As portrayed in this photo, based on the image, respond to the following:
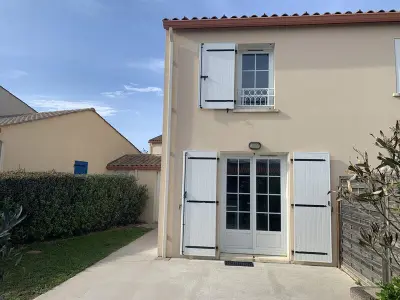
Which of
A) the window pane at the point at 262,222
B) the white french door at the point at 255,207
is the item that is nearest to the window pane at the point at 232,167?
the white french door at the point at 255,207

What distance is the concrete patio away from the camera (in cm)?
500

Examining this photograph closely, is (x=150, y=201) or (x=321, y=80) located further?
(x=150, y=201)

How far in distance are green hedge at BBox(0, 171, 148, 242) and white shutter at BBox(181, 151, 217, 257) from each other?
434 centimetres

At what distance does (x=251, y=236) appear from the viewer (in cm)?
736

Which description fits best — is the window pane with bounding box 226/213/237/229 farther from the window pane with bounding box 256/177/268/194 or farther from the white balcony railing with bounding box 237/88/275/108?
the white balcony railing with bounding box 237/88/275/108

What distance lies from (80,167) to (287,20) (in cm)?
1122

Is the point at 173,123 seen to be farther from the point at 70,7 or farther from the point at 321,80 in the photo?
the point at 70,7

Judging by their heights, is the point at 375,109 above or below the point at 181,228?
above

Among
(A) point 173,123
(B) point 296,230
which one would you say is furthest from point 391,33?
(A) point 173,123

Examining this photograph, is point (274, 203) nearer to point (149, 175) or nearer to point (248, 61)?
point (248, 61)

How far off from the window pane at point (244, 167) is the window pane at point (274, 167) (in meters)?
0.56

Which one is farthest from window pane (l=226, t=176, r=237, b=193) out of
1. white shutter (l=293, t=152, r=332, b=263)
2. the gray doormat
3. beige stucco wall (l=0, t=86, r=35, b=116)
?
beige stucco wall (l=0, t=86, r=35, b=116)

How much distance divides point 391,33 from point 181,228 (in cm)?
715

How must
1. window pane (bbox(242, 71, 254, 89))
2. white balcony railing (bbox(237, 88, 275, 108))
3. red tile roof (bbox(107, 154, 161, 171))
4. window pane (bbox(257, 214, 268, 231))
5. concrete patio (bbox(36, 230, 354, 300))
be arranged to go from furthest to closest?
red tile roof (bbox(107, 154, 161, 171)), window pane (bbox(242, 71, 254, 89)), white balcony railing (bbox(237, 88, 275, 108)), window pane (bbox(257, 214, 268, 231)), concrete patio (bbox(36, 230, 354, 300))
